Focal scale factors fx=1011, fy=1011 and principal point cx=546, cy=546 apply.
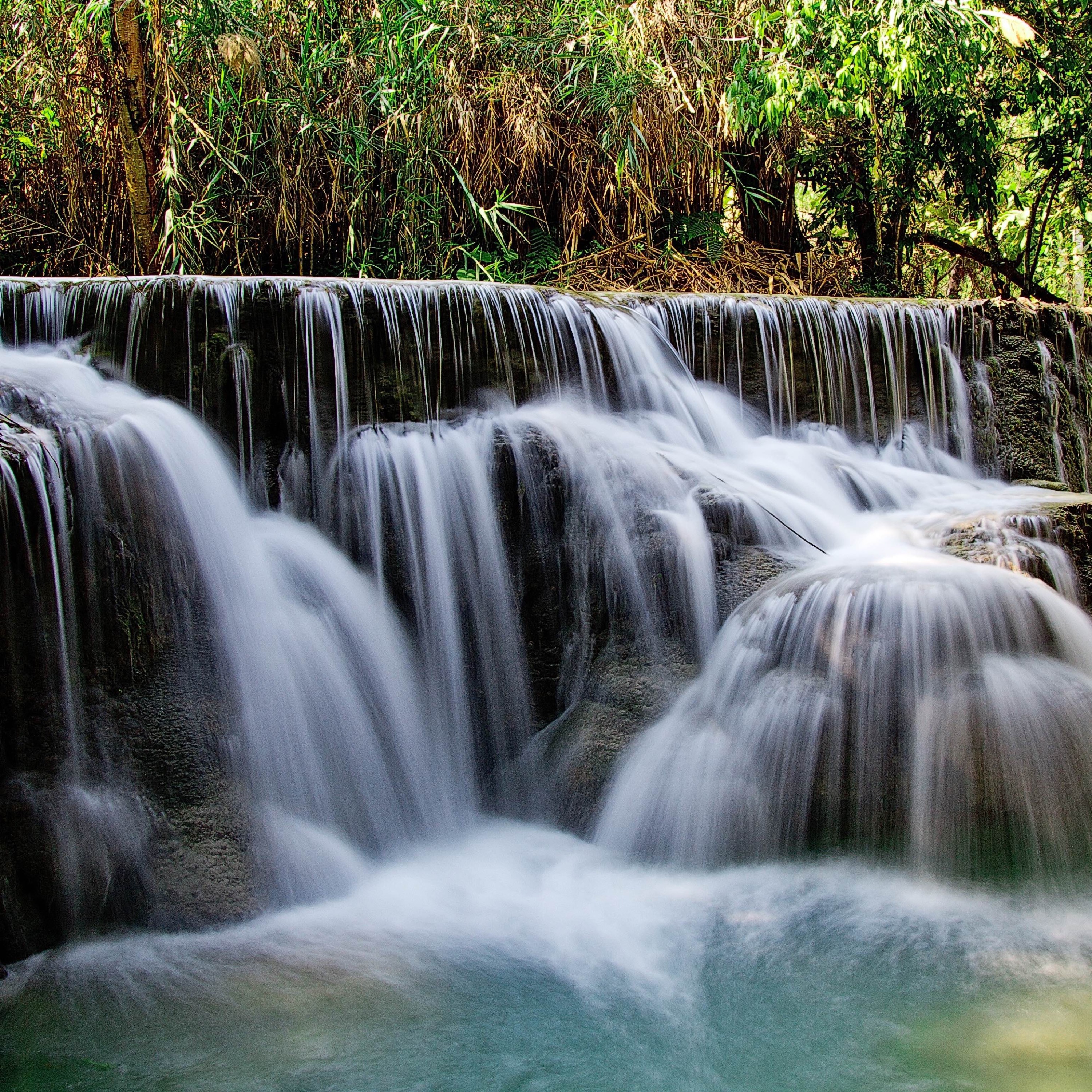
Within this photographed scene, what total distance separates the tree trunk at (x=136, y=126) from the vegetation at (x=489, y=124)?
0.05ft

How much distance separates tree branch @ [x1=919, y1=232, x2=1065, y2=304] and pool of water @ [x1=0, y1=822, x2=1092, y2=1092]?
7507 mm

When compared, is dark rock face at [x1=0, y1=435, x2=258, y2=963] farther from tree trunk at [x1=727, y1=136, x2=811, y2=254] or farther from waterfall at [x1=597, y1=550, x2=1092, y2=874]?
tree trunk at [x1=727, y1=136, x2=811, y2=254]

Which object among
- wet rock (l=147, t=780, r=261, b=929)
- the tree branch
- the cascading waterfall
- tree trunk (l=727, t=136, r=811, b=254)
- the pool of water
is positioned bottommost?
the pool of water

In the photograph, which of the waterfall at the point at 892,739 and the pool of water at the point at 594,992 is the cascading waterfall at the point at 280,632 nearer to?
the pool of water at the point at 594,992

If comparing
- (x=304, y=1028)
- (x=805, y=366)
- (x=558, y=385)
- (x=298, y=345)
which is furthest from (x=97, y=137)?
(x=304, y=1028)

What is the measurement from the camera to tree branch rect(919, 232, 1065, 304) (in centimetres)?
927

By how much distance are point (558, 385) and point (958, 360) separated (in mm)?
2772

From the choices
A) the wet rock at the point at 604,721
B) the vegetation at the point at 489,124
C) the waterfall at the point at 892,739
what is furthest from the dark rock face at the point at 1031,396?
the wet rock at the point at 604,721

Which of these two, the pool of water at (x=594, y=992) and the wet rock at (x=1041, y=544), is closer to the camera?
the pool of water at (x=594, y=992)

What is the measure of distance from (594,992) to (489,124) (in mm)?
5996

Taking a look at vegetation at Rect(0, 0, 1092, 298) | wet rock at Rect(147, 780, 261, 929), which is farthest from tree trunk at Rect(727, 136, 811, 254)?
wet rock at Rect(147, 780, 261, 929)

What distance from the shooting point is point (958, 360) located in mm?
6297

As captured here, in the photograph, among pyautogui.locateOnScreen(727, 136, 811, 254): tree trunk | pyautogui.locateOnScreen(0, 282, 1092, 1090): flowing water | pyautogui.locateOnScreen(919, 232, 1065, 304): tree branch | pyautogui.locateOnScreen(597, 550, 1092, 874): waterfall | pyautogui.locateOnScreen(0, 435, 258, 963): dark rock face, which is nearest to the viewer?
pyautogui.locateOnScreen(0, 282, 1092, 1090): flowing water

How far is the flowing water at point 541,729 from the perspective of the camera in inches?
104
